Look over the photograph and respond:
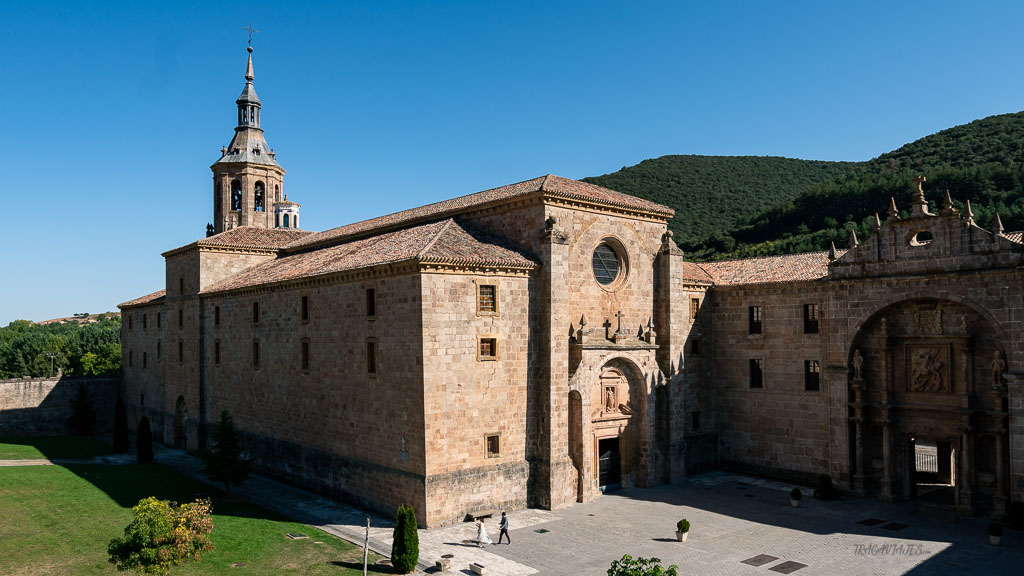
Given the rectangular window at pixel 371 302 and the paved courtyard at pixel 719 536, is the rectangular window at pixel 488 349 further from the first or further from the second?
the paved courtyard at pixel 719 536

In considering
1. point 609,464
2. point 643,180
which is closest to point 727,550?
point 609,464

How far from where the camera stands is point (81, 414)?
172ft

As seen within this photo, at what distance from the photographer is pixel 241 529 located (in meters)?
23.9

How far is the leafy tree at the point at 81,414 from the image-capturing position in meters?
52.4

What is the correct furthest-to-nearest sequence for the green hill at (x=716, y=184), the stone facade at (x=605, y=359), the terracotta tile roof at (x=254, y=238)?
the green hill at (x=716, y=184) → the terracotta tile roof at (x=254, y=238) → the stone facade at (x=605, y=359)

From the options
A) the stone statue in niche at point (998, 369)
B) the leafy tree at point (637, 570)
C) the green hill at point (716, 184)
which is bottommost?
the leafy tree at point (637, 570)

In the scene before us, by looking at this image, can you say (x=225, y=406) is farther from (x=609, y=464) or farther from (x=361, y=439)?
(x=609, y=464)

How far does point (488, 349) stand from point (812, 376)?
14.7 meters

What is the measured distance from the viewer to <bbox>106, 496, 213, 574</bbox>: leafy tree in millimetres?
15133

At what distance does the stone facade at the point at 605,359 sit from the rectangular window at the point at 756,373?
16 cm

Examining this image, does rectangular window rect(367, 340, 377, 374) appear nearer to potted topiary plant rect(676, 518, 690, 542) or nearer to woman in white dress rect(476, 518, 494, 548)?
woman in white dress rect(476, 518, 494, 548)

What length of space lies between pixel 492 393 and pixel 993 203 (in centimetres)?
4605

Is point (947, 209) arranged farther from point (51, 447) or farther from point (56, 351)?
point (56, 351)

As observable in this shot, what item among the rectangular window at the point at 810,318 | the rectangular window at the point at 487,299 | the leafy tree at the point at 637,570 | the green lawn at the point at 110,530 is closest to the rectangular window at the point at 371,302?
the rectangular window at the point at 487,299
